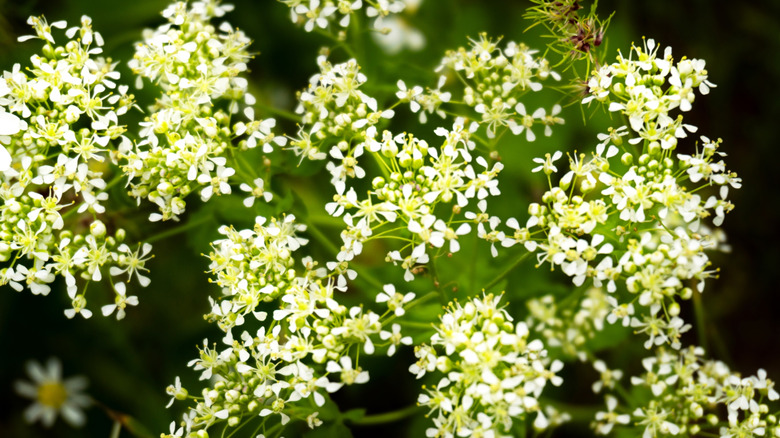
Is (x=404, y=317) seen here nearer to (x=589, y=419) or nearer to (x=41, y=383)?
(x=589, y=419)

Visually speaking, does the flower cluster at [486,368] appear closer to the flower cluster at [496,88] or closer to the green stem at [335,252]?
the green stem at [335,252]

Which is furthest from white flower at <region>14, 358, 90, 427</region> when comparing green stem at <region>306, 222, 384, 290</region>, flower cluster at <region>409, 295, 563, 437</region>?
flower cluster at <region>409, 295, 563, 437</region>

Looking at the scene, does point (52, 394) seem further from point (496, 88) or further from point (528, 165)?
point (496, 88)

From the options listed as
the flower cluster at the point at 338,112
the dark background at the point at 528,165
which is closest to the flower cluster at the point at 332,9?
the flower cluster at the point at 338,112

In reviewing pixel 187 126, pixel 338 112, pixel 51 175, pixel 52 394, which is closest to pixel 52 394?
pixel 52 394

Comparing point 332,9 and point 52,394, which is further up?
point 332,9
